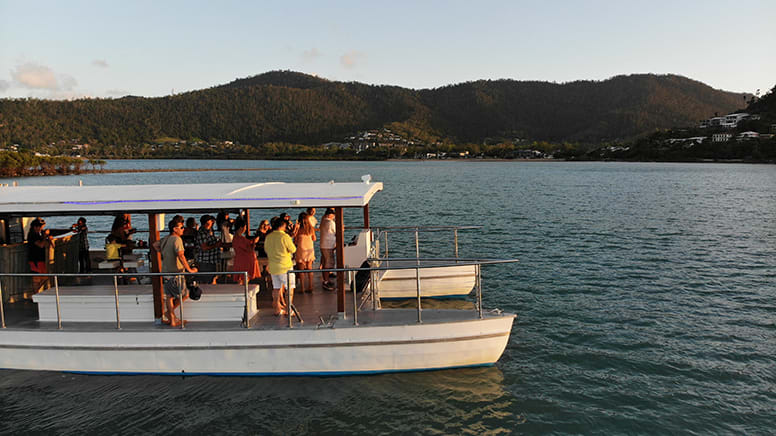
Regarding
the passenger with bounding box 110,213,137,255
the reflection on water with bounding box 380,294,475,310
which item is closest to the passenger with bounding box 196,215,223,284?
the passenger with bounding box 110,213,137,255

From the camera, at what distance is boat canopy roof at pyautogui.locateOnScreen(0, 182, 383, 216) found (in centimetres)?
679

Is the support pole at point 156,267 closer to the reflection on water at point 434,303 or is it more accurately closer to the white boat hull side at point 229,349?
the white boat hull side at point 229,349

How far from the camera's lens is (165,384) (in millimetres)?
7605

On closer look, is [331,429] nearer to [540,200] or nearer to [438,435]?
[438,435]

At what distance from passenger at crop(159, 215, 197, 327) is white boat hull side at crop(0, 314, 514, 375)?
1.55 feet

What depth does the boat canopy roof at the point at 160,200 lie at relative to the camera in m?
6.79

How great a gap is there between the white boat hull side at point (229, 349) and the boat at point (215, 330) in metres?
0.01

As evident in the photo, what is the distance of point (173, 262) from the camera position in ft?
23.0

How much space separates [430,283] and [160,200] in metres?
6.34

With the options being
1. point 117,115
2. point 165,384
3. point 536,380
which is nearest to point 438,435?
point 536,380

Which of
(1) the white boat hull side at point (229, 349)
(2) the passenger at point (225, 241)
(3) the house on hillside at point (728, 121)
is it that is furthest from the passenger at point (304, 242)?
(3) the house on hillside at point (728, 121)

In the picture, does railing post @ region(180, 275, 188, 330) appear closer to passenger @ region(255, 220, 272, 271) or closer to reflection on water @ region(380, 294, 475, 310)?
passenger @ region(255, 220, 272, 271)

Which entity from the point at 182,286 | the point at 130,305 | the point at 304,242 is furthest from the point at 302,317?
the point at 130,305

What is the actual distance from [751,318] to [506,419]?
25.0 ft
